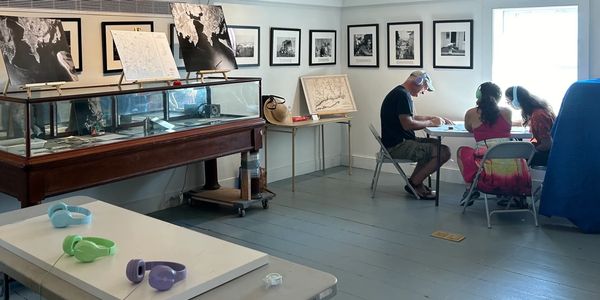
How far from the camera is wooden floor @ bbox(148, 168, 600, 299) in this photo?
3791 millimetres

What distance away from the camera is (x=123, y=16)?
5145 millimetres

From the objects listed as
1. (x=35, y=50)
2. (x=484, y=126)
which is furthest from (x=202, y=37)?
(x=484, y=126)

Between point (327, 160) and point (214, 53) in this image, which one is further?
point (327, 160)

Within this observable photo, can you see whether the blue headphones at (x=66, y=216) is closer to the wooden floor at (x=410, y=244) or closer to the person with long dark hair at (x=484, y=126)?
the wooden floor at (x=410, y=244)

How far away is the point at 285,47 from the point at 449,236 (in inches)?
122

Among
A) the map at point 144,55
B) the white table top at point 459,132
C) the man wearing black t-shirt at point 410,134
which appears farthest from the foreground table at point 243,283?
the man wearing black t-shirt at point 410,134

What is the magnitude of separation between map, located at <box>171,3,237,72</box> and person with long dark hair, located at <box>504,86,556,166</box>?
259 cm

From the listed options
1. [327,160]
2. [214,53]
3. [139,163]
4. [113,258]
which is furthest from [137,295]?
[327,160]

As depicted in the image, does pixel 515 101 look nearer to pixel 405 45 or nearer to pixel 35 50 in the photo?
pixel 405 45

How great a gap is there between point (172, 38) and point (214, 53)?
1.71ft

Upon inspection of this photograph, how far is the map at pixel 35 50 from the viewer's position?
404 centimetres

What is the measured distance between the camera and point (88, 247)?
6.35 feet

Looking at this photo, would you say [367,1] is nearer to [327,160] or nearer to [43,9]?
[327,160]

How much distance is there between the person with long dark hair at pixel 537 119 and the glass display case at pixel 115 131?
2344 mm
